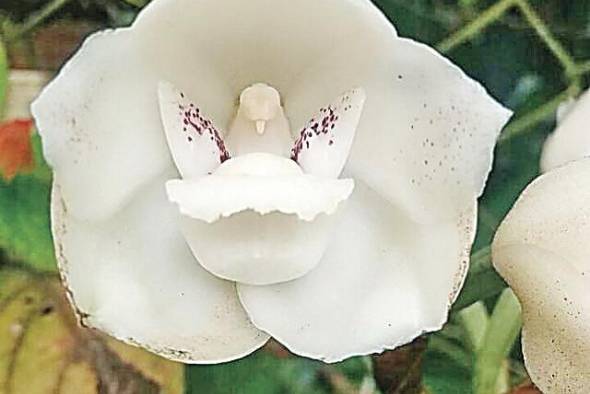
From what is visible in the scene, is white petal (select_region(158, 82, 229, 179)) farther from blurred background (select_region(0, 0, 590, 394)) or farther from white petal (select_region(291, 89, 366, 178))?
blurred background (select_region(0, 0, 590, 394))

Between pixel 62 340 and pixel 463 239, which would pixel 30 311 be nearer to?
pixel 62 340

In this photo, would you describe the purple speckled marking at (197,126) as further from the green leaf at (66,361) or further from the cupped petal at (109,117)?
the green leaf at (66,361)

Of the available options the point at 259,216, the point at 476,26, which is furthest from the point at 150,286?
the point at 476,26

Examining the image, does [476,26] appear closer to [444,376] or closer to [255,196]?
[444,376]

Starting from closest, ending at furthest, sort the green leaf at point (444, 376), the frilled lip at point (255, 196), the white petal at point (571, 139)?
the frilled lip at point (255, 196)
the white petal at point (571, 139)
the green leaf at point (444, 376)

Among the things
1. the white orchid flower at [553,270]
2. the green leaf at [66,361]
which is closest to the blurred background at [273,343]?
the green leaf at [66,361]

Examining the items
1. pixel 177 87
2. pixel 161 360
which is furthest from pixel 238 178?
pixel 161 360

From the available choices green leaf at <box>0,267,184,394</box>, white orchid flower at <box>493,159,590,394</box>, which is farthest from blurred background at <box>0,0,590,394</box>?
white orchid flower at <box>493,159,590,394</box>

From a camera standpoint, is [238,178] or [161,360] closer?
[238,178]
